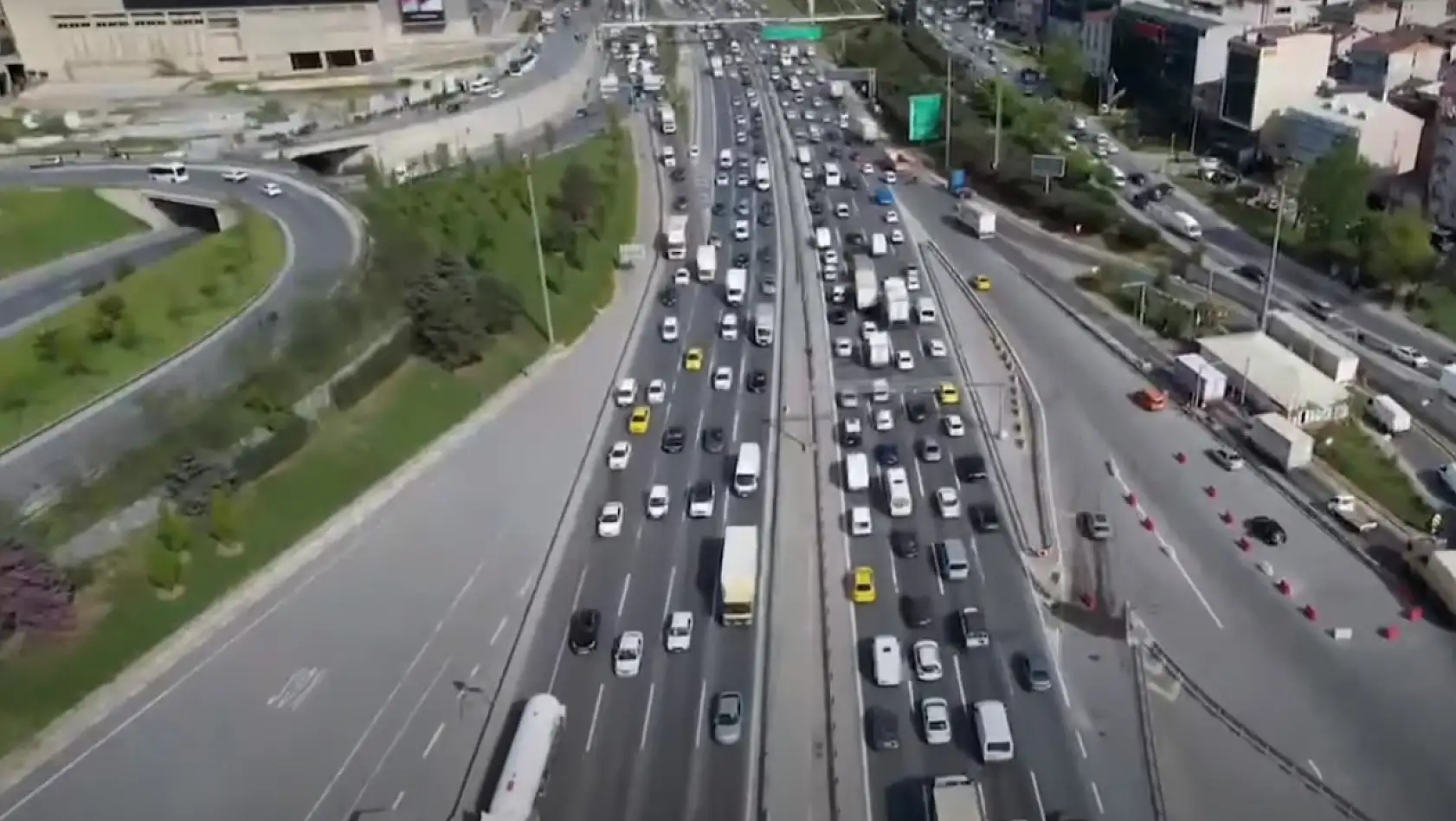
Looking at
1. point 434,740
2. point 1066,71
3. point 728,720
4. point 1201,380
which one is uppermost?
point 1066,71

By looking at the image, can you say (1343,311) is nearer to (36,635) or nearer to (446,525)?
(446,525)

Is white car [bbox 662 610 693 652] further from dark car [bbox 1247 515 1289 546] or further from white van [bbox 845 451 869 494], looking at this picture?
dark car [bbox 1247 515 1289 546]

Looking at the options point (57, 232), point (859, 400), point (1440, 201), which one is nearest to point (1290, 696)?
point (859, 400)

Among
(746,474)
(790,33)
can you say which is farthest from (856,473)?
(790,33)

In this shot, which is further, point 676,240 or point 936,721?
point 676,240

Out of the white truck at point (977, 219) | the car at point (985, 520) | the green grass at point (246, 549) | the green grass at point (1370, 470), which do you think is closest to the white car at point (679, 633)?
the car at point (985, 520)

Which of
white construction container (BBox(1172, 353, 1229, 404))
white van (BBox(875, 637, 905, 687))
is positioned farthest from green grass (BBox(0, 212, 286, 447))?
white construction container (BBox(1172, 353, 1229, 404))

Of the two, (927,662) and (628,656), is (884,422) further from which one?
(628,656)

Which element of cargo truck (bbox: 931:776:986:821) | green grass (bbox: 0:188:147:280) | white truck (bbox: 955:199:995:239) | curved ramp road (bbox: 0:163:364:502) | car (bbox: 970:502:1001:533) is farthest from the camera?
white truck (bbox: 955:199:995:239)
